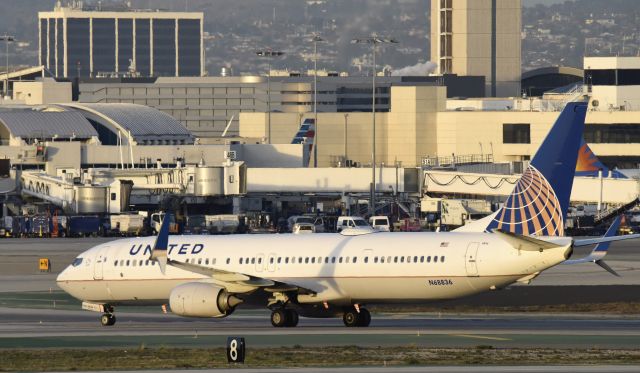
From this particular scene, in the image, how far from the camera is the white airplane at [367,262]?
52.1 metres

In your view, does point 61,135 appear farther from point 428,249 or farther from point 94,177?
point 428,249

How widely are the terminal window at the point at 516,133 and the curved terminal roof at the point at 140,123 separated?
126 feet

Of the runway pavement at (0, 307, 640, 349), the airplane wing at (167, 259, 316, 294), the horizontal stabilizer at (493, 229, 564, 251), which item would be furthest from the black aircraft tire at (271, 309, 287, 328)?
the horizontal stabilizer at (493, 229, 564, 251)

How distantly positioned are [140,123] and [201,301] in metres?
126

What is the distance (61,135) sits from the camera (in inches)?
6348

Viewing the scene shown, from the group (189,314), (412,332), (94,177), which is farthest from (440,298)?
(94,177)

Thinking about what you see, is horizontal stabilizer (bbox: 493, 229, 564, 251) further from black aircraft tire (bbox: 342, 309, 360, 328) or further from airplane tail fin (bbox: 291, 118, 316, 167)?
airplane tail fin (bbox: 291, 118, 316, 167)

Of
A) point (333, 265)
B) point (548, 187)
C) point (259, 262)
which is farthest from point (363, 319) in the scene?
point (548, 187)

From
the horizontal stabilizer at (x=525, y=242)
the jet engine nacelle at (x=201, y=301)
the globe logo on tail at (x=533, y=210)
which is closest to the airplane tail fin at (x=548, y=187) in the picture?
the globe logo on tail at (x=533, y=210)

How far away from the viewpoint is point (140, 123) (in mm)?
178875

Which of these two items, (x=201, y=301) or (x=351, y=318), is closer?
(x=201, y=301)

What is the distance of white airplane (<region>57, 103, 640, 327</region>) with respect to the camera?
5206 centimetres

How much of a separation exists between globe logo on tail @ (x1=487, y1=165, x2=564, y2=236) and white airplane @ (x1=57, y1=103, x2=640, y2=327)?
0.11 feet

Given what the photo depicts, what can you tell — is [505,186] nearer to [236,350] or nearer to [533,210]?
[533,210]
